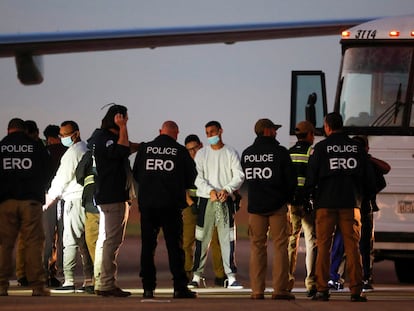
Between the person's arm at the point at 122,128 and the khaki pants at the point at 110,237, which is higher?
the person's arm at the point at 122,128

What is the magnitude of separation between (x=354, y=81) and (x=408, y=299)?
467 cm

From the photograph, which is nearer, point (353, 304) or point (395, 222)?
point (353, 304)

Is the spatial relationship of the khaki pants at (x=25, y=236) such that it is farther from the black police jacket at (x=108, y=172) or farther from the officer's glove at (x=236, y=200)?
the officer's glove at (x=236, y=200)

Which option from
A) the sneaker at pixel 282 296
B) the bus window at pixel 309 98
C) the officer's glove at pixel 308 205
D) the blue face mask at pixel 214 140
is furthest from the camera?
the bus window at pixel 309 98

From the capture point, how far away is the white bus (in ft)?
64.3

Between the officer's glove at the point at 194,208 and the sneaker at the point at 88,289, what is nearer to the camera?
the sneaker at the point at 88,289

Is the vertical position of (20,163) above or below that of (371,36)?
below

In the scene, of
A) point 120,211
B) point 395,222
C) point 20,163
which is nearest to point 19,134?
point 20,163

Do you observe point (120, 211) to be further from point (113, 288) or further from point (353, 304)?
point (353, 304)

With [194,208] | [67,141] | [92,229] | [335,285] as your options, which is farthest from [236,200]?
[92,229]

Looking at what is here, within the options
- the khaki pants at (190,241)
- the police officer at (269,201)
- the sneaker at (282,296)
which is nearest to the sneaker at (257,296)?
the police officer at (269,201)

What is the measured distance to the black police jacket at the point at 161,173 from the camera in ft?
52.3

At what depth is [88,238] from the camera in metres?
17.0

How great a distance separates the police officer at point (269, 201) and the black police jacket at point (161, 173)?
75 cm
